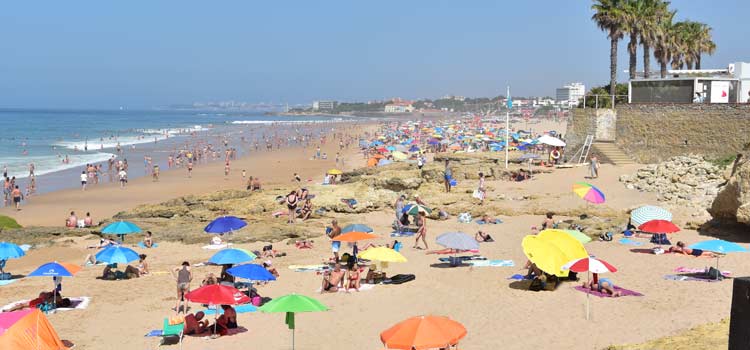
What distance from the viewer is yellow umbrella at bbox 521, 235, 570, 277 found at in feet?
38.2

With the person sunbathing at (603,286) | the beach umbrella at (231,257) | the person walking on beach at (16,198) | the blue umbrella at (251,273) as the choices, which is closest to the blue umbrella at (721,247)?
the person sunbathing at (603,286)

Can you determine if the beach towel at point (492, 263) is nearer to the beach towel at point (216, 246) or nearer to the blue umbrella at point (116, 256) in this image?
the beach towel at point (216, 246)

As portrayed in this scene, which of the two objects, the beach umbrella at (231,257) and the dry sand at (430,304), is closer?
the dry sand at (430,304)

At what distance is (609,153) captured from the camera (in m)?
28.2

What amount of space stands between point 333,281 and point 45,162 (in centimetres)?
3799

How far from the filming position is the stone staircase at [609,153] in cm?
2778

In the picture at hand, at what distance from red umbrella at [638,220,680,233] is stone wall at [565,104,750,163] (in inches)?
433

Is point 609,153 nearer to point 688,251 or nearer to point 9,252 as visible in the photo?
point 688,251

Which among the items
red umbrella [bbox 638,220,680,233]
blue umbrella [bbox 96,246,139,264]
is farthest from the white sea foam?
red umbrella [bbox 638,220,680,233]

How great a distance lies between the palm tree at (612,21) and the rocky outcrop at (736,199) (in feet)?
47.6

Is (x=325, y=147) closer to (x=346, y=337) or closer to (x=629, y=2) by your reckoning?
A: (x=629, y=2)

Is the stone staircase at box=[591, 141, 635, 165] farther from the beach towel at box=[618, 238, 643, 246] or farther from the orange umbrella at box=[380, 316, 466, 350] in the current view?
the orange umbrella at box=[380, 316, 466, 350]

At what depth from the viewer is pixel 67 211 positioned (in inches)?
1038

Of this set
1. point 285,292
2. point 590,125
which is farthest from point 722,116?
point 285,292
